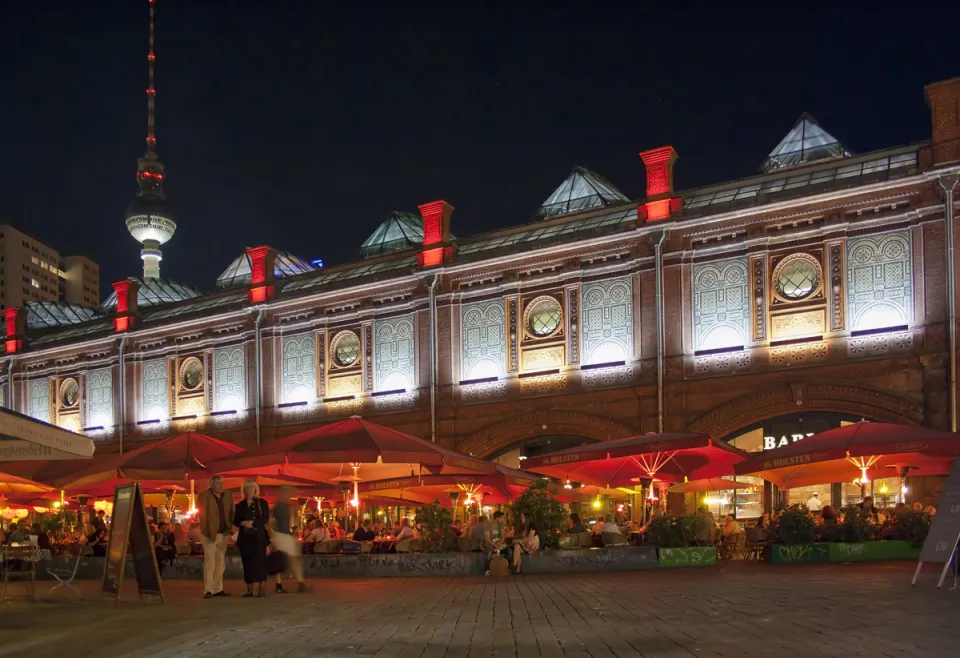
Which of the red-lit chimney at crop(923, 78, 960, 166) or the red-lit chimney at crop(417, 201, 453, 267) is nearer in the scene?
the red-lit chimney at crop(923, 78, 960, 166)

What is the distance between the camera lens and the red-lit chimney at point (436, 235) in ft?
105

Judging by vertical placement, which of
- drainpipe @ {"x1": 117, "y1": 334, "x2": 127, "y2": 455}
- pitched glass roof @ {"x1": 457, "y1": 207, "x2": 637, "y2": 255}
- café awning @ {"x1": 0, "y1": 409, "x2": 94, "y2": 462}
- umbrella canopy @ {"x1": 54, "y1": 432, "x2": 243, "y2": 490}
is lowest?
umbrella canopy @ {"x1": 54, "y1": 432, "x2": 243, "y2": 490}

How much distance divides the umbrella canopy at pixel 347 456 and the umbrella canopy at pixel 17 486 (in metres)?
4.64

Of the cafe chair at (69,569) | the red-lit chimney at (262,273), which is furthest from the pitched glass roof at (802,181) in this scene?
the cafe chair at (69,569)

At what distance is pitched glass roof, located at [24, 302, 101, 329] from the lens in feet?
159

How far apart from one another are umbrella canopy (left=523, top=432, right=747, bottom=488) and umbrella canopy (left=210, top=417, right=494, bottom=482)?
184 cm

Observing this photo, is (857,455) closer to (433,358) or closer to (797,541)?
(797,541)

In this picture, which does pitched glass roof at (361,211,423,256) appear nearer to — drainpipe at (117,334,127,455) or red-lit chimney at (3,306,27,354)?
drainpipe at (117,334,127,455)

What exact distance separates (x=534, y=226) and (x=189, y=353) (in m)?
14.2

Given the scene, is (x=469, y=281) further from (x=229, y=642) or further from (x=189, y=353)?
(x=229, y=642)

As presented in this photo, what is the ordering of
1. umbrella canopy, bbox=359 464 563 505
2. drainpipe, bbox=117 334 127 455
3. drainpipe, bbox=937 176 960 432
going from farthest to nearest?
drainpipe, bbox=117 334 127 455, drainpipe, bbox=937 176 960 432, umbrella canopy, bbox=359 464 563 505

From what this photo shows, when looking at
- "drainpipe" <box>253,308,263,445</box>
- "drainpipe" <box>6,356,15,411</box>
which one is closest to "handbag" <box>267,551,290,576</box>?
"drainpipe" <box>253,308,263,445</box>

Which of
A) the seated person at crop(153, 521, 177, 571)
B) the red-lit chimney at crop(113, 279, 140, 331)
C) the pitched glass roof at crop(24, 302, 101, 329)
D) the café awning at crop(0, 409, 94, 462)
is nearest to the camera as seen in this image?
the café awning at crop(0, 409, 94, 462)

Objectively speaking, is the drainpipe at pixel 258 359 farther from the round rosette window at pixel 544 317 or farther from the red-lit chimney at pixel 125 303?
the round rosette window at pixel 544 317
